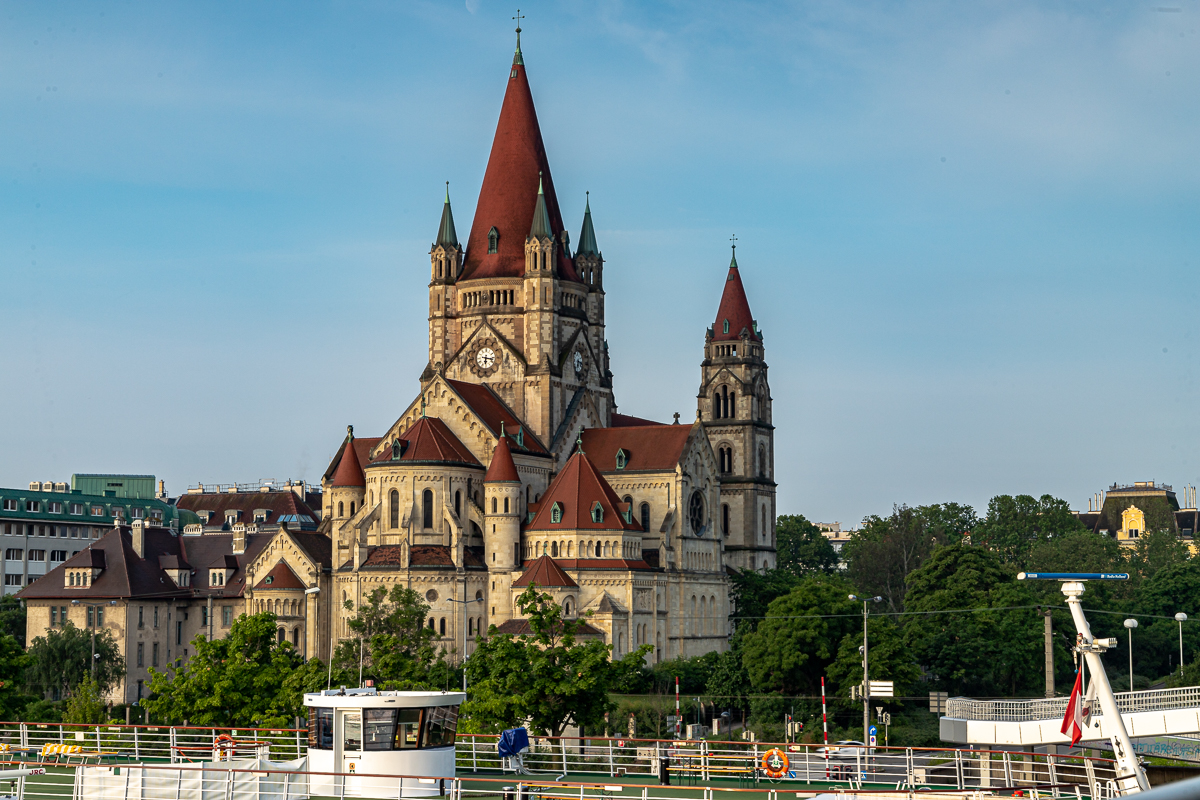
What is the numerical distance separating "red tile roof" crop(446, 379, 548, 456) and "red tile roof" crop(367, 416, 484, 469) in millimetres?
2320

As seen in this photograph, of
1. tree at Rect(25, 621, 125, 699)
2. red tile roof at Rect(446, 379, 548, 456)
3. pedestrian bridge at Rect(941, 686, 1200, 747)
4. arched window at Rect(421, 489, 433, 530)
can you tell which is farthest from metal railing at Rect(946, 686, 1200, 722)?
tree at Rect(25, 621, 125, 699)

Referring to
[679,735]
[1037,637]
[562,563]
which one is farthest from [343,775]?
[1037,637]

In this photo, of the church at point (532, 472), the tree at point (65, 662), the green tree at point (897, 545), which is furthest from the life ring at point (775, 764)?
the green tree at point (897, 545)

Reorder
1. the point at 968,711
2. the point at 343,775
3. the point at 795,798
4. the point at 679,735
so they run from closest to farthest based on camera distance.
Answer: the point at 343,775 < the point at 795,798 < the point at 968,711 < the point at 679,735

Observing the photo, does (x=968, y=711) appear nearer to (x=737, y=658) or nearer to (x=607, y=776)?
(x=607, y=776)

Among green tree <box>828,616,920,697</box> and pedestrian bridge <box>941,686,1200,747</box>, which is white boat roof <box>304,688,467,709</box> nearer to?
pedestrian bridge <box>941,686,1200,747</box>

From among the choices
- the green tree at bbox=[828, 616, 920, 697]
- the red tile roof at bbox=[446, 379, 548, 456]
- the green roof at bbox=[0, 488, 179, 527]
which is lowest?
the green tree at bbox=[828, 616, 920, 697]

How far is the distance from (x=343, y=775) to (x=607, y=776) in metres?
8.29

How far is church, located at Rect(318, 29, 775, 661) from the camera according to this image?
92.5 m

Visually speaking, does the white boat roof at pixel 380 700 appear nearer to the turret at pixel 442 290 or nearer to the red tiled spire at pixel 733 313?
the turret at pixel 442 290

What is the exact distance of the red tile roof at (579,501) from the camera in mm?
92500

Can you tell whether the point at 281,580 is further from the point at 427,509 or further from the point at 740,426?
the point at 740,426

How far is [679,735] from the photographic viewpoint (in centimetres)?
7125

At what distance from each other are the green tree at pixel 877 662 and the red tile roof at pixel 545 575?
670 inches
